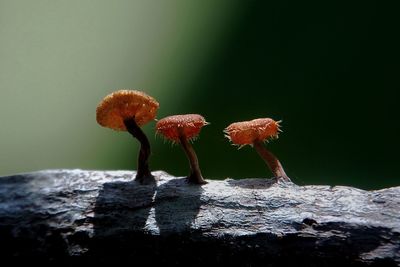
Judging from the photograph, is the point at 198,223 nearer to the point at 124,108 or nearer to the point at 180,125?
the point at 180,125

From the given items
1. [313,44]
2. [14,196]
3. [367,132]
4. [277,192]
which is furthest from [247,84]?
[14,196]

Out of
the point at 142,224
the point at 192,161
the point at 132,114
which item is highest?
the point at 132,114

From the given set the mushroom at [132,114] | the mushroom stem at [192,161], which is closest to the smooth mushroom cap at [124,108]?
the mushroom at [132,114]

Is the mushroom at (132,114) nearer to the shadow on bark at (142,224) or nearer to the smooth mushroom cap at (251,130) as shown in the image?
the shadow on bark at (142,224)

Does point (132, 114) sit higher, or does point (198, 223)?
point (132, 114)

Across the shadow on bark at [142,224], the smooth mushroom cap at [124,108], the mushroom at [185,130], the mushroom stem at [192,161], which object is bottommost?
the shadow on bark at [142,224]

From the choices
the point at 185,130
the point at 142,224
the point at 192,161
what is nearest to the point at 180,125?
the point at 185,130
